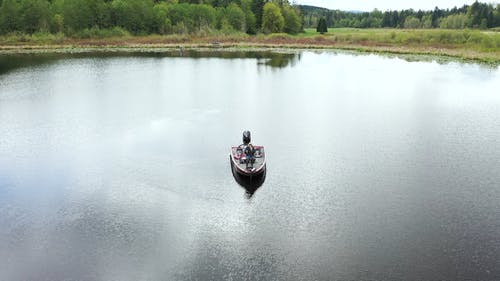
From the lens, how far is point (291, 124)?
118ft

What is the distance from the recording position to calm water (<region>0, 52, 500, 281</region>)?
17.1 m

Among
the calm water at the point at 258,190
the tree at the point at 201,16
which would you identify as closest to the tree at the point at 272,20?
the tree at the point at 201,16

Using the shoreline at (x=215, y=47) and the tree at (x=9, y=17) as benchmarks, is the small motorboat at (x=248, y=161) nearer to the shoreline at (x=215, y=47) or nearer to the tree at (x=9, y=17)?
the shoreline at (x=215, y=47)

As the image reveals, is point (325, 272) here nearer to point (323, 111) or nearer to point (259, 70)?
point (323, 111)

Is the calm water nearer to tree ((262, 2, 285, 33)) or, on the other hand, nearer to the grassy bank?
→ the grassy bank

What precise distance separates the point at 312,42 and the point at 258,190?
90.2 meters

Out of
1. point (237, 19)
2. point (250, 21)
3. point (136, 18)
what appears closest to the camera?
point (136, 18)

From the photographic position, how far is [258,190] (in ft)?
77.6

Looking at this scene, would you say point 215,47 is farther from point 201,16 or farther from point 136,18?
point 136,18

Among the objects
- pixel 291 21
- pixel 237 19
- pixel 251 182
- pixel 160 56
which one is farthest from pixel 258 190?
pixel 291 21

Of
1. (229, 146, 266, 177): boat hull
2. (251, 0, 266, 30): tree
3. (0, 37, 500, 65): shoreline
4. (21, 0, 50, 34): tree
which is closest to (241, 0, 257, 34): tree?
(251, 0, 266, 30): tree

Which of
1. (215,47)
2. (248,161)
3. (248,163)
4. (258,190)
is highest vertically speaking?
(215,47)

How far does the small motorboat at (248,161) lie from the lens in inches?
960

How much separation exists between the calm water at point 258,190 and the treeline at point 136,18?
74.7 m
